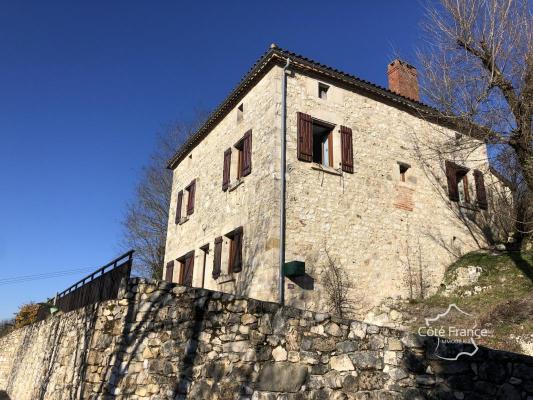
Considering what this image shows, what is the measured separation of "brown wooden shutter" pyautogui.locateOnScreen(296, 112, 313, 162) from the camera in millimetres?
9711

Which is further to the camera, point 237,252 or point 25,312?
point 25,312

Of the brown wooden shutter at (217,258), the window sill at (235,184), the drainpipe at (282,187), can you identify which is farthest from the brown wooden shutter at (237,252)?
the drainpipe at (282,187)

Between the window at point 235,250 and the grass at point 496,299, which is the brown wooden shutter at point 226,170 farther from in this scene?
the grass at point 496,299

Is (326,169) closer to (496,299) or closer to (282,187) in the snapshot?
(282,187)

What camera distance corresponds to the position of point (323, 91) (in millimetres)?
10836

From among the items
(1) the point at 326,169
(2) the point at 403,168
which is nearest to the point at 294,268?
(1) the point at 326,169

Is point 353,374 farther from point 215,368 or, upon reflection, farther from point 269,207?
point 269,207

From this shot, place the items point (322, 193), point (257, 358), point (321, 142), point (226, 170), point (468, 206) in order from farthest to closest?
point (468, 206)
point (226, 170)
point (321, 142)
point (322, 193)
point (257, 358)

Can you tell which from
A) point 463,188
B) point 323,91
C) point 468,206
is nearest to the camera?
point 323,91

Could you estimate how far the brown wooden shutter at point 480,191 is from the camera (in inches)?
502

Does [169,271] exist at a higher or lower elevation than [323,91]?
lower

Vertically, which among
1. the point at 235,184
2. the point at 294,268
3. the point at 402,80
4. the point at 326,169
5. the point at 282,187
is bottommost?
the point at 294,268

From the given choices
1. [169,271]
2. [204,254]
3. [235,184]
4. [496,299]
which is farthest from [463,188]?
[169,271]

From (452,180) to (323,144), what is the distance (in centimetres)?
430
